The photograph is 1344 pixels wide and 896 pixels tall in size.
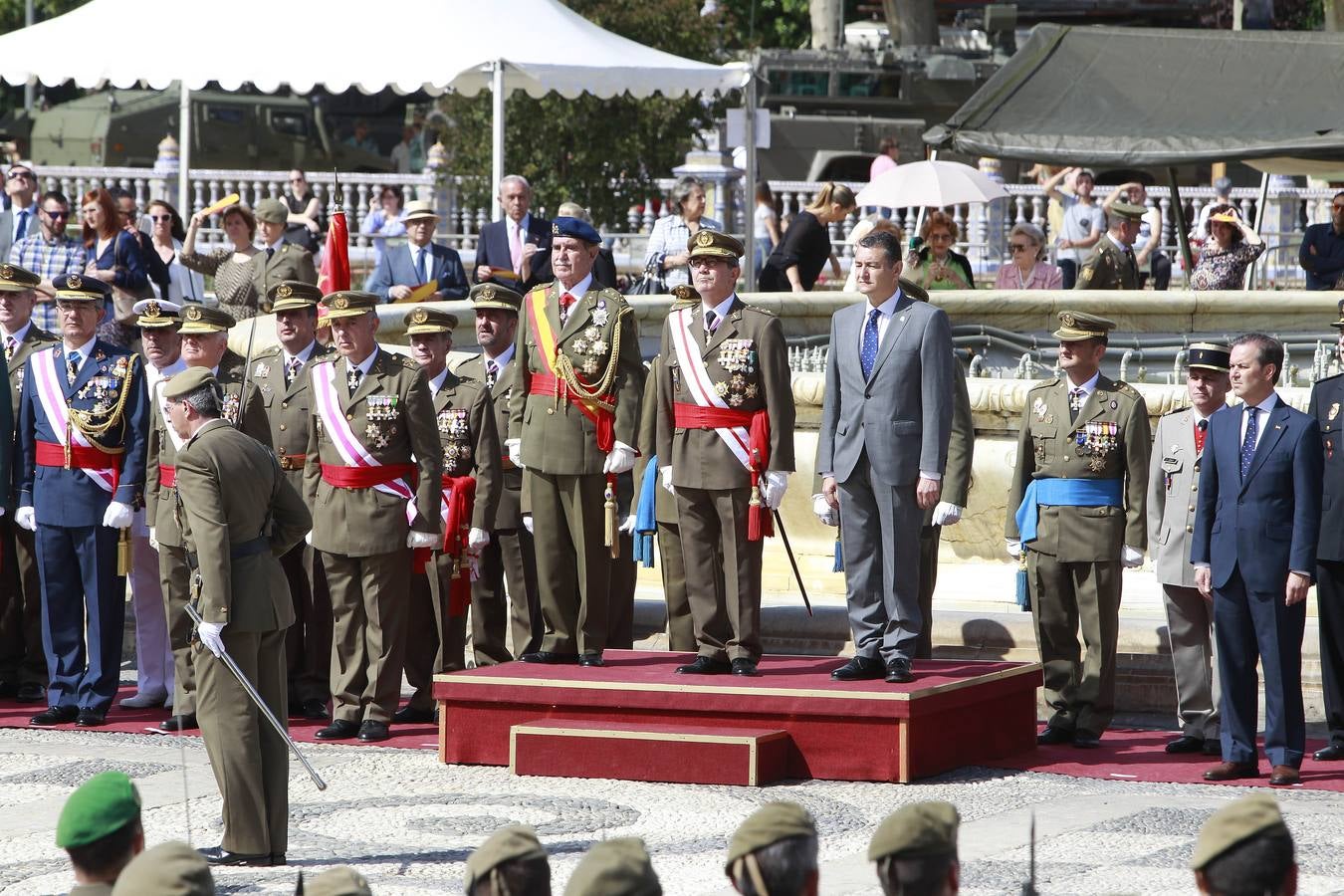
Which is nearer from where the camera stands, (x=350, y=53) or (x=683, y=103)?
(x=350, y=53)

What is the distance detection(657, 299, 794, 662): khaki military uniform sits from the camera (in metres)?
8.69

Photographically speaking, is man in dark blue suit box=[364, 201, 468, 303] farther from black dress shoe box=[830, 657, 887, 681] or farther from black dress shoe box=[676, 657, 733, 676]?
black dress shoe box=[830, 657, 887, 681]

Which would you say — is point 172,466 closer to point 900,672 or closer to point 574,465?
point 574,465

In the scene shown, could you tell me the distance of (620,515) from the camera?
34.7ft

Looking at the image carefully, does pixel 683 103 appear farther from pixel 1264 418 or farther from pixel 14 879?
pixel 14 879

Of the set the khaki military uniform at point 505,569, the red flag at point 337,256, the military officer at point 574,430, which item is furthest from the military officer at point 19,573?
the military officer at point 574,430

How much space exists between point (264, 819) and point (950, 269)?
25.8ft

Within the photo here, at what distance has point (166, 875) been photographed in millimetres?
4027

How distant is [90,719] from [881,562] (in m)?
3.58

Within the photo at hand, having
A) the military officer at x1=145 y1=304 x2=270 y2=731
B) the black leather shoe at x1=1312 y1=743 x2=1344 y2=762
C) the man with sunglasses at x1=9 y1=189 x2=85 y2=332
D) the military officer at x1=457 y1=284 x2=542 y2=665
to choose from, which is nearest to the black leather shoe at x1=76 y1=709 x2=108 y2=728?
the military officer at x1=145 y1=304 x2=270 y2=731

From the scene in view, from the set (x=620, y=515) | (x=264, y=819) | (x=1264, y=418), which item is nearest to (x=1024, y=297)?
(x=620, y=515)

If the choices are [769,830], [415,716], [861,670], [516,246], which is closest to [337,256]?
[516,246]

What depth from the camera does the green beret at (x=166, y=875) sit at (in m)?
4.00

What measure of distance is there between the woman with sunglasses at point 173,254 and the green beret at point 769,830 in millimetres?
10867
